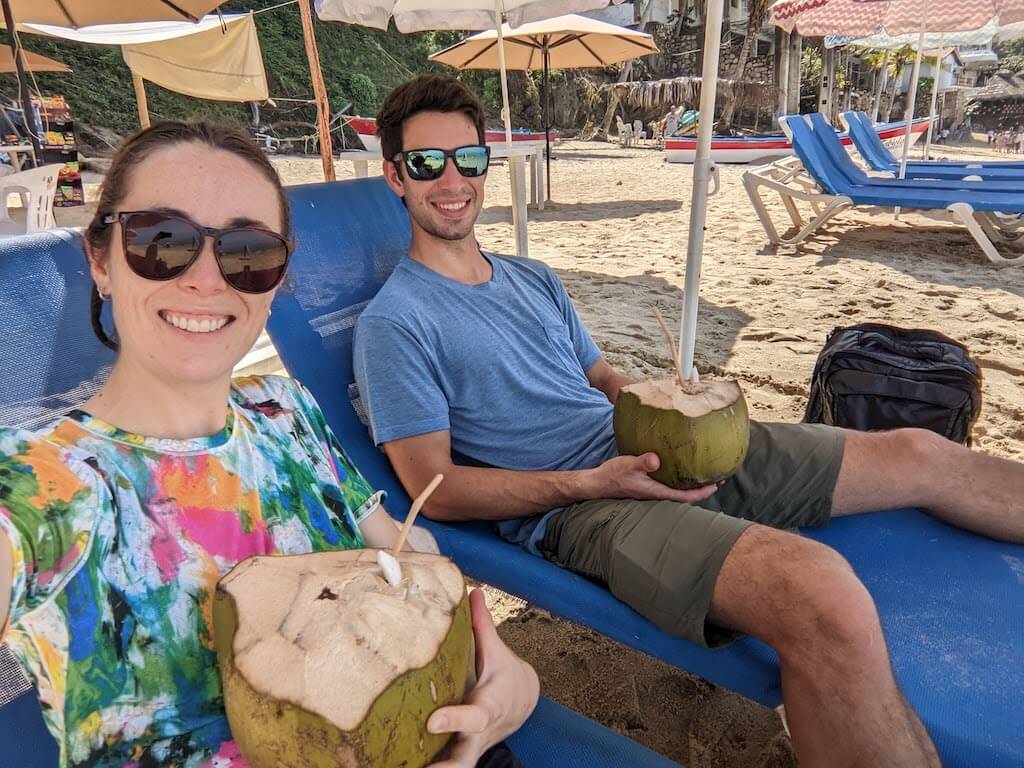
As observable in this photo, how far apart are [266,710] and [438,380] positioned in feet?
3.37

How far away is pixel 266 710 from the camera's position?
0.67 m

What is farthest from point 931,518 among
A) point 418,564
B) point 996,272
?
point 996,272

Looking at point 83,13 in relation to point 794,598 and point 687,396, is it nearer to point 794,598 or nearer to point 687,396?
point 687,396

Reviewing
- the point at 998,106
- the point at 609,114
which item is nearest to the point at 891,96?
the point at 998,106

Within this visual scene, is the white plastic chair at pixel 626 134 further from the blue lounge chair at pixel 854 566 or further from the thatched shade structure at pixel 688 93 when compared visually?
the blue lounge chair at pixel 854 566

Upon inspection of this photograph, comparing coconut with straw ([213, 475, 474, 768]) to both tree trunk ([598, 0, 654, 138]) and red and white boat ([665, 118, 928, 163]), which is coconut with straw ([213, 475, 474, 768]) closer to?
red and white boat ([665, 118, 928, 163])

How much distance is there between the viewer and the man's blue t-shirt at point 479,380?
5.16 feet

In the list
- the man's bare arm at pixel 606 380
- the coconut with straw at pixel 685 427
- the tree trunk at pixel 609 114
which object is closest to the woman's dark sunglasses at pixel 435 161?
the man's bare arm at pixel 606 380

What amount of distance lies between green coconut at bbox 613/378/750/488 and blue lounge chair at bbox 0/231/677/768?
542 millimetres

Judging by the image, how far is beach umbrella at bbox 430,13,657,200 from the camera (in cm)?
818

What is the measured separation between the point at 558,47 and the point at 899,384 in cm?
841

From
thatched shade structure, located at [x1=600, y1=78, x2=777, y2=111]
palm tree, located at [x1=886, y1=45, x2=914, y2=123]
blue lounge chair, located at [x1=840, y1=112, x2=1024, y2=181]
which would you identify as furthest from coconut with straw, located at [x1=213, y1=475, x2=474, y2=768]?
palm tree, located at [x1=886, y1=45, x2=914, y2=123]

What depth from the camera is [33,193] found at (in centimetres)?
402

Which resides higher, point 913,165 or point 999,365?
point 913,165
